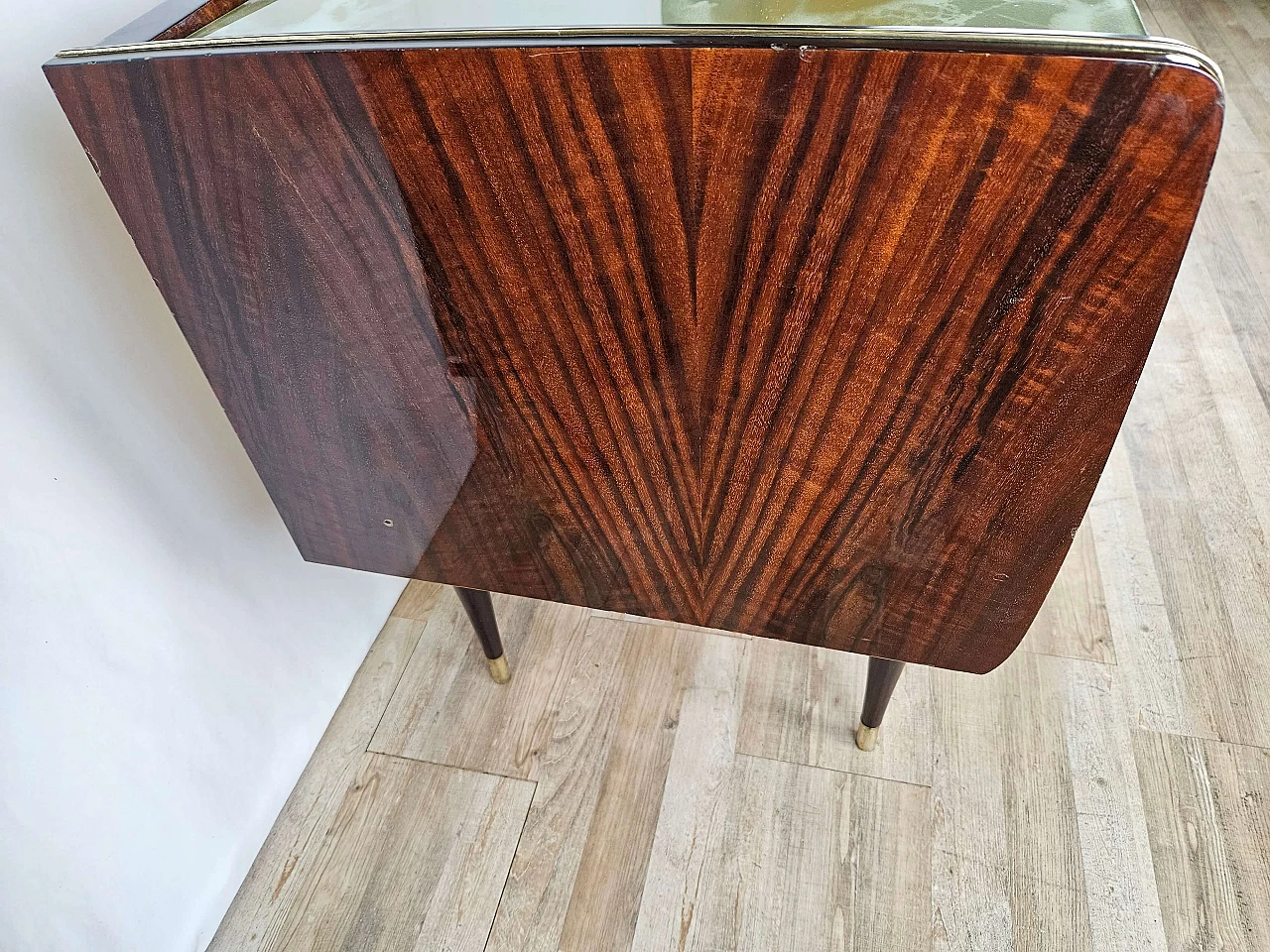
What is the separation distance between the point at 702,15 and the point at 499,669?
0.73m

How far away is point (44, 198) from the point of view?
598mm

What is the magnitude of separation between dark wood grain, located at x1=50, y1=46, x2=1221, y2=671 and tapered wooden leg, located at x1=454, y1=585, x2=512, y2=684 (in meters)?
0.24

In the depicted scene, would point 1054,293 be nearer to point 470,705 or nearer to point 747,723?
point 747,723

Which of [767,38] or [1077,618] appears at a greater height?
[767,38]

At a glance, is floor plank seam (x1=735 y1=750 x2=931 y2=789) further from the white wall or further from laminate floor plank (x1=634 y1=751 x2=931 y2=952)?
the white wall

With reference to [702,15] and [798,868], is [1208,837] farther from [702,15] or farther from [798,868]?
[702,15]

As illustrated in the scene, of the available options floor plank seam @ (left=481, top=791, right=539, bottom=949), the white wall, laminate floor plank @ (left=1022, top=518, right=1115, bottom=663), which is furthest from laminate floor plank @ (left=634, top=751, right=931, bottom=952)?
the white wall

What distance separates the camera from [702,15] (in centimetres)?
45

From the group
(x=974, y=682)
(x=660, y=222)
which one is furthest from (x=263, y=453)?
(x=974, y=682)

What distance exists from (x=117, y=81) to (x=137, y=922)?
652 mm

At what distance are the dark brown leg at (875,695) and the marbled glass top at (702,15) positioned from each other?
52 cm

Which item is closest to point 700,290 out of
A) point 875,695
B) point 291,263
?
point 291,263

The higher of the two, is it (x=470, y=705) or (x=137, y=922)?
(x=137, y=922)

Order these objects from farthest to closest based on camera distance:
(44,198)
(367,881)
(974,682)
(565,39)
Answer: (974,682) < (367,881) < (44,198) < (565,39)
